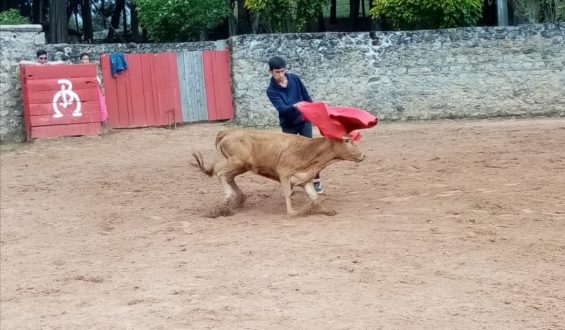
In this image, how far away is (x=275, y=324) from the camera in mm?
5129

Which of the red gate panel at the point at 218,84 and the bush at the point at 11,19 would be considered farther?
the bush at the point at 11,19

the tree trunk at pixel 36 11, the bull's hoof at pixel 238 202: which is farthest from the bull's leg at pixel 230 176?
the tree trunk at pixel 36 11

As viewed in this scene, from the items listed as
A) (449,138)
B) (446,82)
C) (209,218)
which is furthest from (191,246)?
(446,82)

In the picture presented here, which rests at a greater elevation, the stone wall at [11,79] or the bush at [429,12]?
the bush at [429,12]

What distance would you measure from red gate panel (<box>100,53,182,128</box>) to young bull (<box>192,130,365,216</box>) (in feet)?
26.2

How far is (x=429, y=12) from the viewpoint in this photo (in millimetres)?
18219

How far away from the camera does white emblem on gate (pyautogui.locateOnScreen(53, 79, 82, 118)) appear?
14.5m

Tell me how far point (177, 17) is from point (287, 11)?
10.4 ft

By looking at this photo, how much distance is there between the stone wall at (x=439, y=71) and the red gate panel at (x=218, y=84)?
37cm

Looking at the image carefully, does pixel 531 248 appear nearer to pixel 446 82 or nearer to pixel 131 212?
pixel 131 212

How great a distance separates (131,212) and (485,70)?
31.3ft

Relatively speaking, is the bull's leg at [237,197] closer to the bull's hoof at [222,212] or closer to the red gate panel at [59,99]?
the bull's hoof at [222,212]

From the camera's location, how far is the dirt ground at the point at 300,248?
17.6ft

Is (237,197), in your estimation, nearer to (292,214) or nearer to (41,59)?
(292,214)
